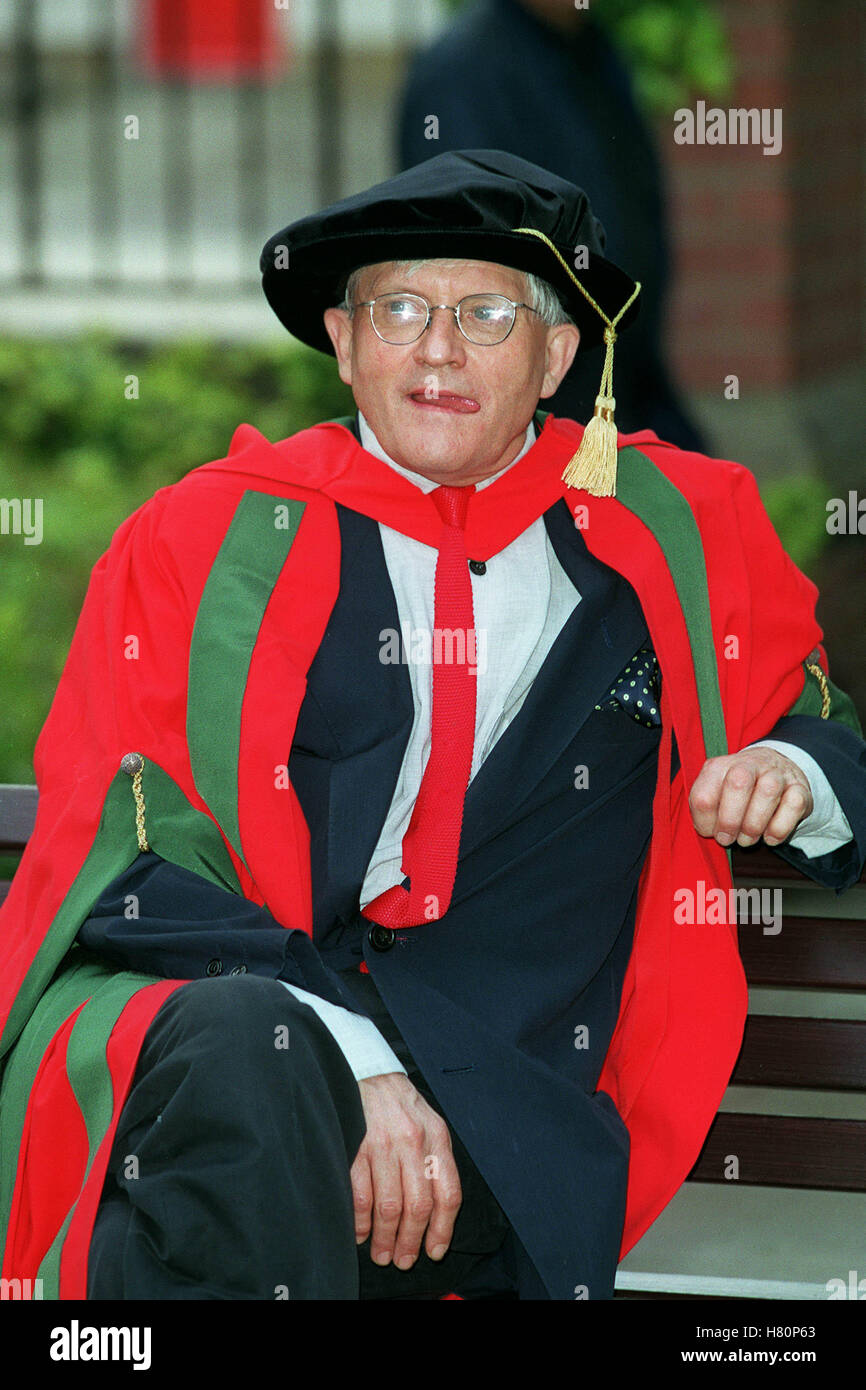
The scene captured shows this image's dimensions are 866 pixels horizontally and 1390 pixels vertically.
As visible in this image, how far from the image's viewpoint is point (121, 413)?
19.5 feet

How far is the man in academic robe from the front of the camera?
2385mm

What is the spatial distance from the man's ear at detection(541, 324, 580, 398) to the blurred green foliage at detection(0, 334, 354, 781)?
295 cm

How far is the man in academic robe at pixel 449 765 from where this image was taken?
2385 millimetres

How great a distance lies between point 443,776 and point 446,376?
53cm

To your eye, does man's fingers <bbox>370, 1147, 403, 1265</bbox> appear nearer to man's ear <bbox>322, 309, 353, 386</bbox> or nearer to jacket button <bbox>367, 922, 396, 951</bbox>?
jacket button <bbox>367, 922, 396, 951</bbox>

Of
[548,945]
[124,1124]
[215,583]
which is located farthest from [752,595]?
[124,1124]

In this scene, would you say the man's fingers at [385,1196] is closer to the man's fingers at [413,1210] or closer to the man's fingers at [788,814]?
the man's fingers at [413,1210]

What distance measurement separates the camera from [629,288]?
2719 millimetres

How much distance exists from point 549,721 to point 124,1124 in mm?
776

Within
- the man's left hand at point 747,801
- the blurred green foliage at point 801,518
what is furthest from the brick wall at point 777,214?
the man's left hand at point 747,801

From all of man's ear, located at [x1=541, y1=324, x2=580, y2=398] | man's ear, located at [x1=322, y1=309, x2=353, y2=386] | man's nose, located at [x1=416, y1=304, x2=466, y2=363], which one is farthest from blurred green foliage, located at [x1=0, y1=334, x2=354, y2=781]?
man's nose, located at [x1=416, y1=304, x2=466, y2=363]

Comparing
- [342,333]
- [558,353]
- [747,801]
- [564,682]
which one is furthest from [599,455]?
[747,801]
